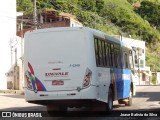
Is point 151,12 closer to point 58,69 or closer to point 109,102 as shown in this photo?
point 109,102

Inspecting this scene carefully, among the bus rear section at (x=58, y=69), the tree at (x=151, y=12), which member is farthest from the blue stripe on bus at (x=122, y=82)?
the tree at (x=151, y=12)

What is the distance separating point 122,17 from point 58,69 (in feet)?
398

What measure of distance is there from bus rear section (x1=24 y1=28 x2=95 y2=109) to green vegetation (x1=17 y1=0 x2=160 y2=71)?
8143 cm

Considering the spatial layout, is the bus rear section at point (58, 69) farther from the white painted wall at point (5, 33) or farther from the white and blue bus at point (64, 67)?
the white painted wall at point (5, 33)

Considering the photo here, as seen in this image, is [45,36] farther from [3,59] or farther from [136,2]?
[136,2]

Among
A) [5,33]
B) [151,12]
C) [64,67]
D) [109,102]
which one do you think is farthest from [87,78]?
[151,12]

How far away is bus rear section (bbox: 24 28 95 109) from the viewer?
1470 cm

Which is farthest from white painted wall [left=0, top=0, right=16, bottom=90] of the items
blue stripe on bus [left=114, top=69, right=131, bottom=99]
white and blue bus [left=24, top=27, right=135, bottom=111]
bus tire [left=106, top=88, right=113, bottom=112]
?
white and blue bus [left=24, top=27, right=135, bottom=111]

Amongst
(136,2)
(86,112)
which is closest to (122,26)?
(136,2)

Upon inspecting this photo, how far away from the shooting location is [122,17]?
442ft

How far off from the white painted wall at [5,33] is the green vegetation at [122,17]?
2127 inches

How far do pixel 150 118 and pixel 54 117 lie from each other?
354 centimetres

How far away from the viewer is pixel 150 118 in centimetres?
1509

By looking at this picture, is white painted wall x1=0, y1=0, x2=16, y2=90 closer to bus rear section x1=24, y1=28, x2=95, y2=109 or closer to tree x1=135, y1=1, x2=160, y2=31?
bus rear section x1=24, y1=28, x2=95, y2=109
